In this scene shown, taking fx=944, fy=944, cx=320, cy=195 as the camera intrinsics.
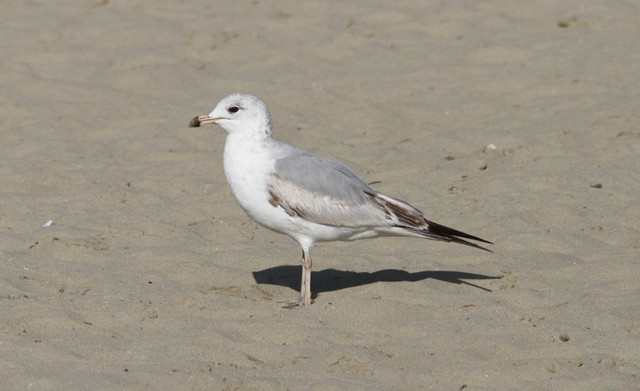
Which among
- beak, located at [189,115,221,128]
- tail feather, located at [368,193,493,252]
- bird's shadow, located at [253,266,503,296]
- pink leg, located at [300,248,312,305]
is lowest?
bird's shadow, located at [253,266,503,296]

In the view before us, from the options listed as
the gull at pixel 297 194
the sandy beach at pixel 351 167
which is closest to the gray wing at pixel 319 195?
the gull at pixel 297 194

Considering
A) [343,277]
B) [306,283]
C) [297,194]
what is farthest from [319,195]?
[343,277]

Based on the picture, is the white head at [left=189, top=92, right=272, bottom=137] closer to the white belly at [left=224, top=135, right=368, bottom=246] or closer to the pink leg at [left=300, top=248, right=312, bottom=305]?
the white belly at [left=224, top=135, right=368, bottom=246]

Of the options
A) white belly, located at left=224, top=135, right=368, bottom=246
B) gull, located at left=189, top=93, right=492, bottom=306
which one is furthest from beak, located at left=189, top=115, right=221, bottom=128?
→ white belly, located at left=224, top=135, right=368, bottom=246

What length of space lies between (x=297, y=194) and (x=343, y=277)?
3.04 ft

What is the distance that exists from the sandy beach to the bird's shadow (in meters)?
0.03

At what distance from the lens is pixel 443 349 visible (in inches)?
193

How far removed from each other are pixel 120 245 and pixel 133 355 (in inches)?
90.4

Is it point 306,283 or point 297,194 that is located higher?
point 297,194

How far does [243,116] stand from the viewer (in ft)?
19.3

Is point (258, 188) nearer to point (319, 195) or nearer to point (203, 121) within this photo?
point (319, 195)

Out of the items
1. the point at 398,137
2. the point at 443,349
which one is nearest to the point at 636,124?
the point at 398,137

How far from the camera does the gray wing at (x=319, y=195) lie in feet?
18.9

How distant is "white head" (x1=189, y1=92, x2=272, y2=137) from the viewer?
5.86 metres
